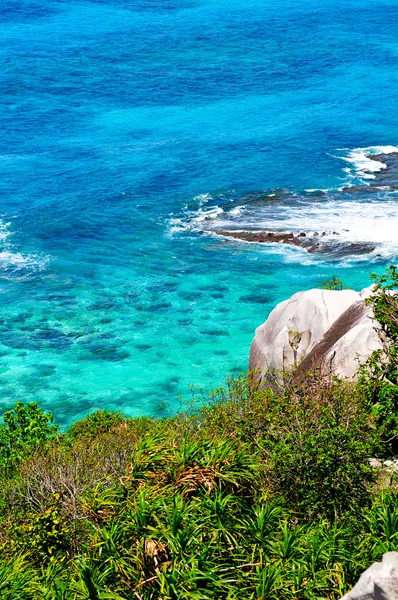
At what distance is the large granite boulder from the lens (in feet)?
84.6

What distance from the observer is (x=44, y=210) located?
61594mm

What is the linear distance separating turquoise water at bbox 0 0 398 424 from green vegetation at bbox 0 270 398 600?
717 inches

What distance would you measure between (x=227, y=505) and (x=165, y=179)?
52.1 meters

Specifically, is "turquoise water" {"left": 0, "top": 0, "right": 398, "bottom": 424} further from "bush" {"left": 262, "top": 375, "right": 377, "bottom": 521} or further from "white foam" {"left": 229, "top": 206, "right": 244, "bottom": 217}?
"bush" {"left": 262, "top": 375, "right": 377, "bottom": 521}

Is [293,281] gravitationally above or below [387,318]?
below

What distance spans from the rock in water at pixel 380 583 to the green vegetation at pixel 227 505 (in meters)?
2.73

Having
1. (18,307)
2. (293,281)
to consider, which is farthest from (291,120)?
(18,307)

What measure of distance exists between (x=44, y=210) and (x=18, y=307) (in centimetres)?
1524

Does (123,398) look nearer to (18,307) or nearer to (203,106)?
(18,307)

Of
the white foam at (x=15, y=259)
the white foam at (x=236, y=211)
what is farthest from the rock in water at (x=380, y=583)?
the white foam at (x=236, y=211)

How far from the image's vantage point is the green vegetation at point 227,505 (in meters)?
14.2

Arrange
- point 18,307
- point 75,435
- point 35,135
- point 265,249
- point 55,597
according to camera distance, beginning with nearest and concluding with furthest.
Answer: point 55,597
point 75,435
point 18,307
point 265,249
point 35,135

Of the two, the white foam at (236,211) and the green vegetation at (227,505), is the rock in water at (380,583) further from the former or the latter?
the white foam at (236,211)

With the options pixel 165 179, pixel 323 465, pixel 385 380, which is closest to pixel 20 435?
pixel 385 380
